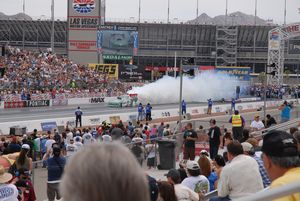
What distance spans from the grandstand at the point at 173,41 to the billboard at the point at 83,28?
24.0 m

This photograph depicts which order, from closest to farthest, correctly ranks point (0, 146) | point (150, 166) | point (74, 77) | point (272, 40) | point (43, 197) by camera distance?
point (43, 197) < point (150, 166) < point (0, 146) < point (74, 77) < point (272, 40)

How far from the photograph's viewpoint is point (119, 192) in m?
2.11

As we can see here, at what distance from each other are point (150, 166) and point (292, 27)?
131ft

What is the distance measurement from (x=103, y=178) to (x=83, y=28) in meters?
76.4

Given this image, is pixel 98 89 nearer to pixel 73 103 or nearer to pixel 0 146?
pixel 73 103

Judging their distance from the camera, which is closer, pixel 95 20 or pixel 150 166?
pixel 150 166

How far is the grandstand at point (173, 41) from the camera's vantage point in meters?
103

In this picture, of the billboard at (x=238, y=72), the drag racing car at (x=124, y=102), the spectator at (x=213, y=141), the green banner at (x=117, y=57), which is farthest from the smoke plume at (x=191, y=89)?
the spectator at (x=213, y=141)

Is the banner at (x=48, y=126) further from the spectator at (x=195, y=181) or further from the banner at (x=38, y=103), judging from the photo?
the spectator at (x=195, y=181)

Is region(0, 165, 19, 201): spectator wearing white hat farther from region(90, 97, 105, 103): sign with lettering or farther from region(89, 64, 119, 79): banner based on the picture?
region(89, 64, 119, 79): banner

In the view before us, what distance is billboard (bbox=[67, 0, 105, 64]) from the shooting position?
7588cm

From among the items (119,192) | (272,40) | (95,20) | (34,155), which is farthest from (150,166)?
(95,20)

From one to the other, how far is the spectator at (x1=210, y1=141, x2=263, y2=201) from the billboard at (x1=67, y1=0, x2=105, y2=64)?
7084cm

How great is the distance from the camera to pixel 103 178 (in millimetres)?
2102
